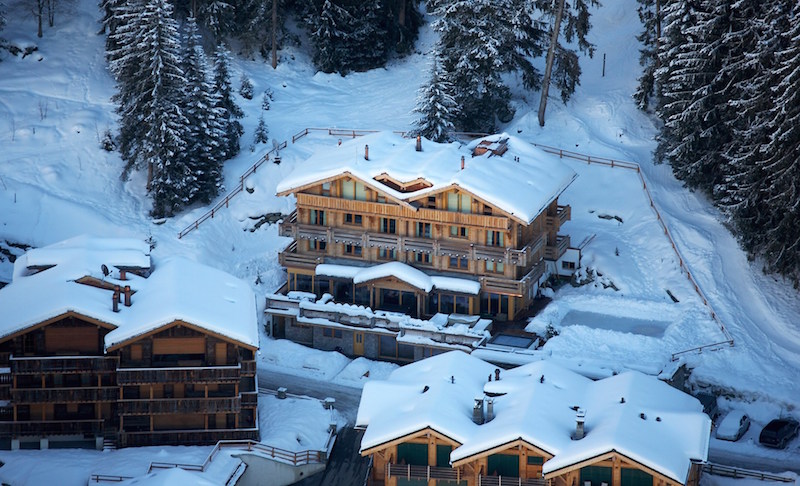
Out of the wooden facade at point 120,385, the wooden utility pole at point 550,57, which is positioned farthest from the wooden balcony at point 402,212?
the wooden utility pole at point 550,57

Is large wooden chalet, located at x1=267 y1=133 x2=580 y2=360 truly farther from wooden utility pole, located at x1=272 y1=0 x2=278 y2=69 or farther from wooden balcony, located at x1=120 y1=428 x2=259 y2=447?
wooden utility pole, located at x1=272 y1=0 x2=278 y2=69

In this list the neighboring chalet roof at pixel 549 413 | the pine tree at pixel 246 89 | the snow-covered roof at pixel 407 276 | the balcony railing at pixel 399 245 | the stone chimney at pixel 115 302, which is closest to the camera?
the neighboring chalet roof at pixel 549 413

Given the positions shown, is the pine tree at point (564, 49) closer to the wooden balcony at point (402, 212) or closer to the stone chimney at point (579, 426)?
the wooden balcony at point (402, 212)

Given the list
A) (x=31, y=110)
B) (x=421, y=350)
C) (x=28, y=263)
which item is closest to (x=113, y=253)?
(x=28, y=263)

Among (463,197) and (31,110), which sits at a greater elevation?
(31,110)

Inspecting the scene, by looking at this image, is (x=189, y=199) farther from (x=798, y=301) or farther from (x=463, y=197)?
(x=798, y=301)

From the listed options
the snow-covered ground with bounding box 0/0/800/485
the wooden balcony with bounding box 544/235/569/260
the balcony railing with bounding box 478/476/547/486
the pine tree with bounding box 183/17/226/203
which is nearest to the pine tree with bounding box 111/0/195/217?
the pine tree with bounding box 183/17/226/203
